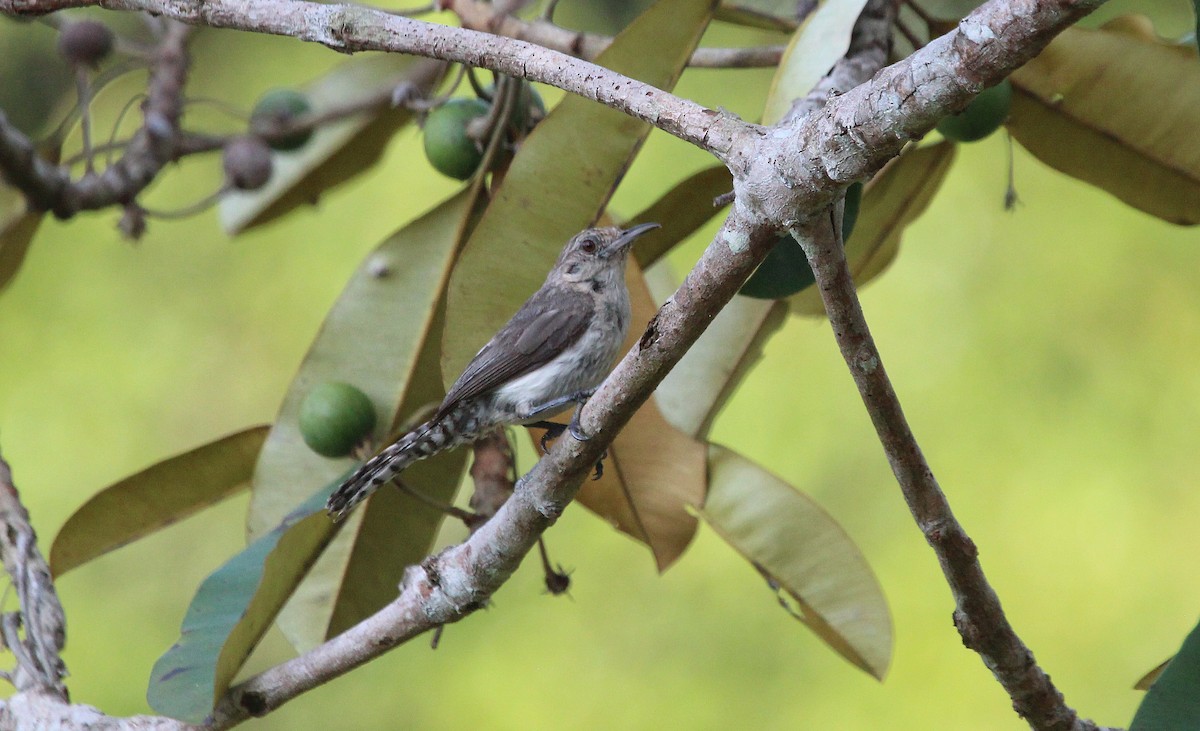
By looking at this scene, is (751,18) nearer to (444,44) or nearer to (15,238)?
(444,44)

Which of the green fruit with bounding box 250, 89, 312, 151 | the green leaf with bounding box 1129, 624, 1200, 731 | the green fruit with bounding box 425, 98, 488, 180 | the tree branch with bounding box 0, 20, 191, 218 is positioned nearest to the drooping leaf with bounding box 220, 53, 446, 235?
the green fruit with bounding box 250, 89, 312, 151

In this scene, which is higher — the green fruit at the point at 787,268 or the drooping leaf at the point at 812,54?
the drooping leaf at the point at 812,54

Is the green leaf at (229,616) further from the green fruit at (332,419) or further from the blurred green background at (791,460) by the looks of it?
the blurred green background at (791,460)

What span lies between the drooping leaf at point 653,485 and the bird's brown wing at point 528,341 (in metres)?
0.34

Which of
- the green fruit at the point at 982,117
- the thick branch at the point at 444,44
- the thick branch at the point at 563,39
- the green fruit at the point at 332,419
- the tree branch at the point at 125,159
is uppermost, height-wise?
the green fruit at the point at 982,117

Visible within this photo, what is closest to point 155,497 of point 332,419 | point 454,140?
point 332,419

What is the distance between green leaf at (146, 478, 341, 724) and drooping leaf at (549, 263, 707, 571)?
2.01ft

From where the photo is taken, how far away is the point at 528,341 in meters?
2.81

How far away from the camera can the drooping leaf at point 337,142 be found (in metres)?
3.72

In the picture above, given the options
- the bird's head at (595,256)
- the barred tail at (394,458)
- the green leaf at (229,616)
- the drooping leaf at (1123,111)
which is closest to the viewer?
the green leaf at (229,616)

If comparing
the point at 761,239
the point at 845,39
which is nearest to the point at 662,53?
the point at 845,39

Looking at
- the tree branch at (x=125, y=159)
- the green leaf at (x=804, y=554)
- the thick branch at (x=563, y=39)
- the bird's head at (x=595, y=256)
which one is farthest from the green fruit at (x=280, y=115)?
the green leaf at (x=804, y=554)

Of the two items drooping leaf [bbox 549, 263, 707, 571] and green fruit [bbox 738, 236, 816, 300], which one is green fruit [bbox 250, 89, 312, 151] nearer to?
drooping leaf [bbox 549, 263, 707, 571]

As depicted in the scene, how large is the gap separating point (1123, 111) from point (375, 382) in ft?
6.03
